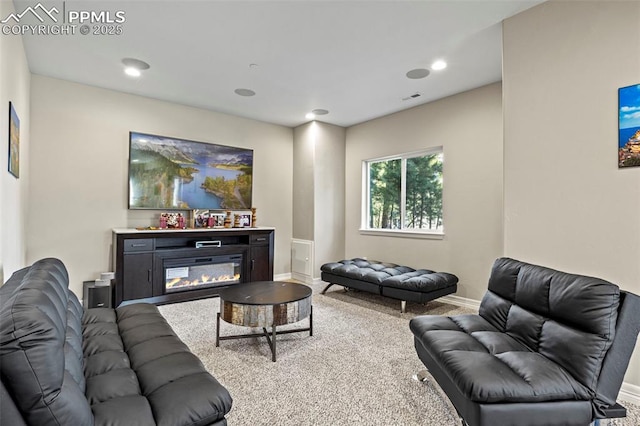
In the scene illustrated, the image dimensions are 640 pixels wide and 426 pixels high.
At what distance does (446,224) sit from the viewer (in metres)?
4.46

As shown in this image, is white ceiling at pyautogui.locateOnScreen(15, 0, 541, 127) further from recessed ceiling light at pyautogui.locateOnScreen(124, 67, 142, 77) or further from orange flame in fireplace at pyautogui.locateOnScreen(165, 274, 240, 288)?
A: orange flame in fireplace at pyautogui.locateOnScreen(165, 274, 240, 288)

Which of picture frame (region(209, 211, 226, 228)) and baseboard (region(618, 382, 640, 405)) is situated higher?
picture frame (region(209, 211, 226, 228))

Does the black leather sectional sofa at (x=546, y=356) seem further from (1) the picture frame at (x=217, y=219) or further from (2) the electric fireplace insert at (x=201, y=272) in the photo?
(1) the picture frame at (x=217, y=219)

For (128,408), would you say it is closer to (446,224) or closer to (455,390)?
(455,390)

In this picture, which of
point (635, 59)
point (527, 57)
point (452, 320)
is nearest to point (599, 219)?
point (635, 59)

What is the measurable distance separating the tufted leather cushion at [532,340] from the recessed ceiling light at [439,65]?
7.30 feet

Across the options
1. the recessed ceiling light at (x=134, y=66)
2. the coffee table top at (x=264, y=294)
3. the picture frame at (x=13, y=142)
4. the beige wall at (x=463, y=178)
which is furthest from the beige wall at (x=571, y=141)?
the picture frame at (x=13, y=142)

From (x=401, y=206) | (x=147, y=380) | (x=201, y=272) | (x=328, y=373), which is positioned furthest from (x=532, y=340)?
(x=201, y=272)

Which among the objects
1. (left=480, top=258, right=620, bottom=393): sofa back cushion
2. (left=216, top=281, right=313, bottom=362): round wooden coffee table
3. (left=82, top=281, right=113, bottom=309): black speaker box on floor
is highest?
(left=480, top=258, right=620, bottom=393): sofa back cushion

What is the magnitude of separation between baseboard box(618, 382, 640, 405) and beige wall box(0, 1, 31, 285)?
410cm

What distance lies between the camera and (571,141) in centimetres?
229

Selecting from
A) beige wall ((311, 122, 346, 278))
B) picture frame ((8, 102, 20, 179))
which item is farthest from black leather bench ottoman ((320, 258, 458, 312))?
picture frame ((8, 102, 20, 179))

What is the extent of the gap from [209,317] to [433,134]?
3.77 m

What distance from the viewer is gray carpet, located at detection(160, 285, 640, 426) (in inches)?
75.2
